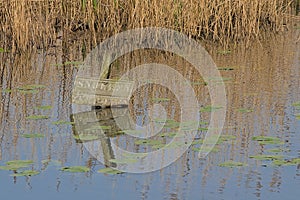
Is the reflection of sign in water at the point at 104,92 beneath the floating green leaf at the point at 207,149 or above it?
above

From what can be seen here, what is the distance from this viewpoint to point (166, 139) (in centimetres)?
538

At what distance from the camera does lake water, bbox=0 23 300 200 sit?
14.4ft

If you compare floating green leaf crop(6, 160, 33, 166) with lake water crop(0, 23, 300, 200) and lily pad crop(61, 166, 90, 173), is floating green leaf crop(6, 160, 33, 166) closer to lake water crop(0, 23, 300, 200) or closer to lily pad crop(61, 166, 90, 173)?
lake water crop(0, 23, 300, 200)

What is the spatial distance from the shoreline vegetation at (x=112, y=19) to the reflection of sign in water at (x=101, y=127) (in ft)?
9.86

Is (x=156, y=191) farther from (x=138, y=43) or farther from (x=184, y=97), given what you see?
(x=138, y=43)

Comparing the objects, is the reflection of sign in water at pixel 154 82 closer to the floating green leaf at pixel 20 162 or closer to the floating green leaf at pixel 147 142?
the floating green leaf at pixel 147 142

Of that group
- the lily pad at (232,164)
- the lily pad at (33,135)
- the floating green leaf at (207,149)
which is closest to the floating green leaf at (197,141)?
the floating green leaf at (207,149)

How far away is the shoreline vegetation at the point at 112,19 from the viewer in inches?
358

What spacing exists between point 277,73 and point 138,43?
7.03 ft

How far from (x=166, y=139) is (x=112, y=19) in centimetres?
460

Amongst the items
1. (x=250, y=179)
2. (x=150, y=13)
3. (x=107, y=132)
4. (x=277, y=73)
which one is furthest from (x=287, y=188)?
(x=150, y=13)

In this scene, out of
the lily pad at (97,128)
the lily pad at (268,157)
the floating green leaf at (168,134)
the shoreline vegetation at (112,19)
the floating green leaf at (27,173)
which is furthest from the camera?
the shoreline vegetation at (112,19)

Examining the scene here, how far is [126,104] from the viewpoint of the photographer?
6.32m

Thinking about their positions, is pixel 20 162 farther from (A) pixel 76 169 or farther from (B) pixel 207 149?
(B) pixel 207 149
